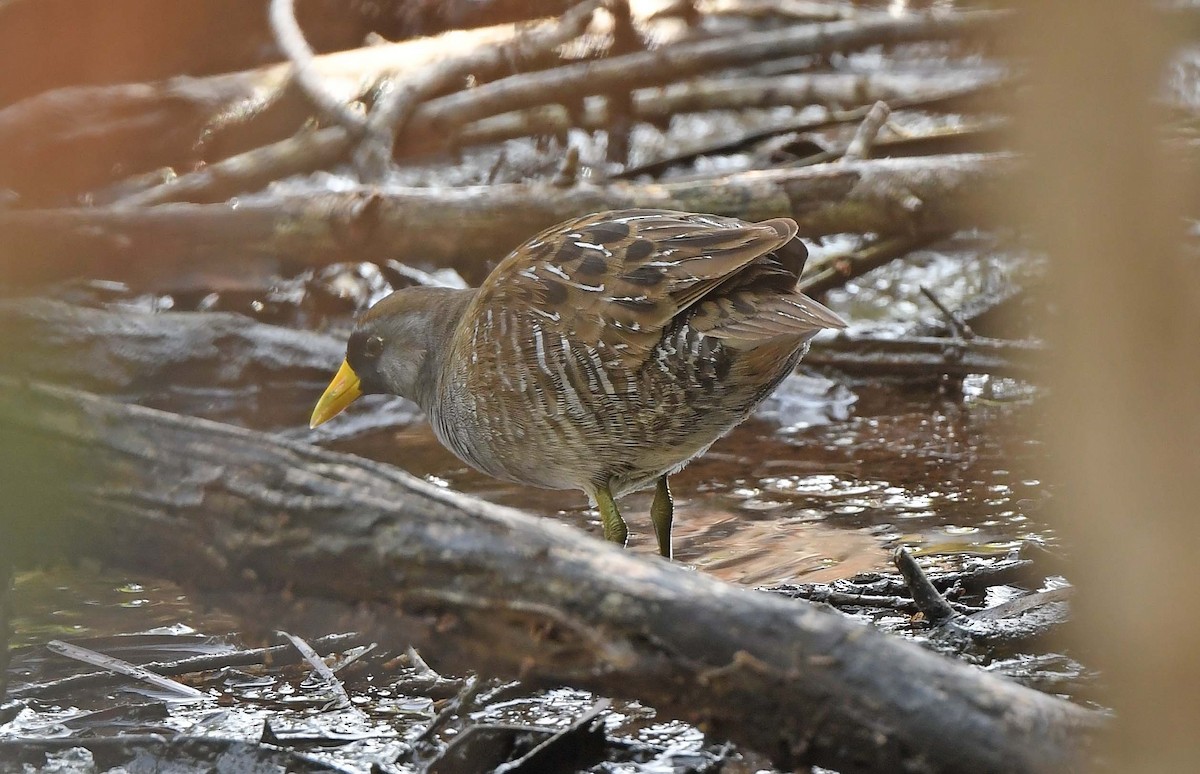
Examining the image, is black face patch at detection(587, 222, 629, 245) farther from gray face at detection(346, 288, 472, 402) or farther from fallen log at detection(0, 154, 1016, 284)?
fallen log at detection(0, 154, 1016, 284)

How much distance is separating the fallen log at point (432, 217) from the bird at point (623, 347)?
129 cm

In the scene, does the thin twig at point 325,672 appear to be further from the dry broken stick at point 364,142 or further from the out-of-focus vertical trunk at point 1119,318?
the dry broken stick at point 364,142

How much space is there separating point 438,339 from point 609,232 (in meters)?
0.86

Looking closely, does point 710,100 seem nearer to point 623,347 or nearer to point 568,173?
point 568,173

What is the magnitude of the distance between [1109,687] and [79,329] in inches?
204

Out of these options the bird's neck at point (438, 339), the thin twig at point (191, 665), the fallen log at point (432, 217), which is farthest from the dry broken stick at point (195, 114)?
the thin twig at point (191, 665)

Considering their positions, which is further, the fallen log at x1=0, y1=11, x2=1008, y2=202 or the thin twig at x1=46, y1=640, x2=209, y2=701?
the fallen log at x1=0, y1=11, x2=1008, y2=202

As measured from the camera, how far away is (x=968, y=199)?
4.77 m

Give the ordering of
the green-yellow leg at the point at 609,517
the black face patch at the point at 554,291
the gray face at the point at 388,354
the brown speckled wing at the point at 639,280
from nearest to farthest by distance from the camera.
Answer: the brown speckled wing at the point at 639,280 < the black face patch at the point at 554,291 < the green-yellow leg at the point at 609,517 < the gray face at the point at 388,354

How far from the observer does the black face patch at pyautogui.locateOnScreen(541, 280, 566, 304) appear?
3508 millimetres

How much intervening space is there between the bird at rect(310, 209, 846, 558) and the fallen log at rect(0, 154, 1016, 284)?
129 centimetres

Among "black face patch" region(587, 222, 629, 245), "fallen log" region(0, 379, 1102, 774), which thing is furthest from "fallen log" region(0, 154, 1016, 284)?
"fallen log" region(0, 379, 1102, 774)

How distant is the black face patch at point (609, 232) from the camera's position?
3.54 m

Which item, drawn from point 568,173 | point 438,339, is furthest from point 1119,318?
point 568,173
